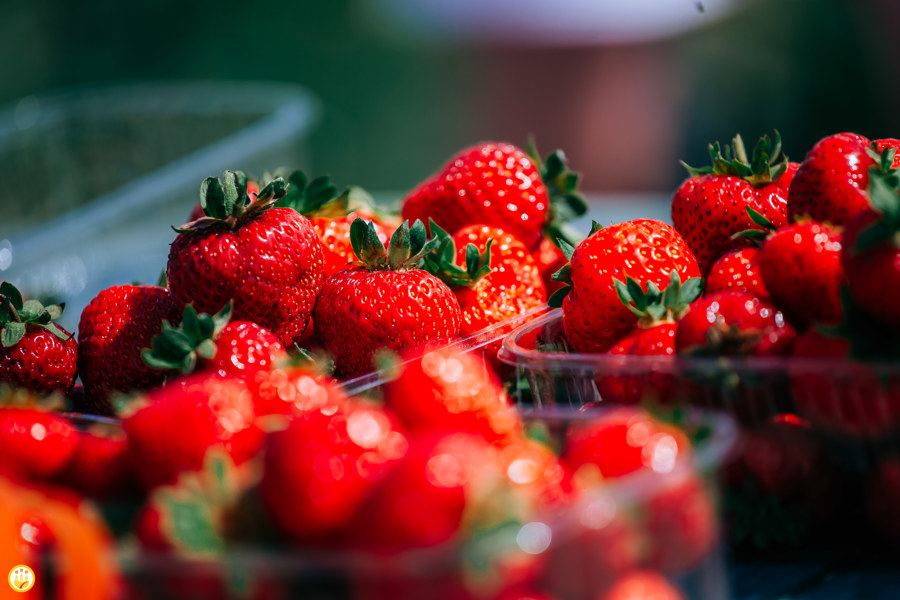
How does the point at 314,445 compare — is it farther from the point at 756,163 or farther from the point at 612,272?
the point at 756,163

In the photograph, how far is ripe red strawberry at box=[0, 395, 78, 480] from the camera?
0.67 m

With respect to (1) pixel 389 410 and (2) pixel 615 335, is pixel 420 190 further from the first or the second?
(1) pixel 389 410

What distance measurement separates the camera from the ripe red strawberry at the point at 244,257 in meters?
0.91

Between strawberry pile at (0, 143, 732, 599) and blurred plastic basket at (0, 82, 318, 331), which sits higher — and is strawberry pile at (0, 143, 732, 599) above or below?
above

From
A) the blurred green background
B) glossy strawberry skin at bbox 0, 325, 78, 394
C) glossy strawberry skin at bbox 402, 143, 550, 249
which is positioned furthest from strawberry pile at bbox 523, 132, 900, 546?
the blurred green background

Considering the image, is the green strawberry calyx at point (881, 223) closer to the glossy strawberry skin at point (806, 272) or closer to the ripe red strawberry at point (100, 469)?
the glossy strawberry skin at point (806, 272)

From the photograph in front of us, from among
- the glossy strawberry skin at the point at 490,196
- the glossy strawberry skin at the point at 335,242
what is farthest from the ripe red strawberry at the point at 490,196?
the glossy strawberry skin at the point at 335,242

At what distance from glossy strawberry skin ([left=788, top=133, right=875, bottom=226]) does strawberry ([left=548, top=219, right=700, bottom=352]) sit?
11cm

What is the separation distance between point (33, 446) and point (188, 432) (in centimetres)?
13

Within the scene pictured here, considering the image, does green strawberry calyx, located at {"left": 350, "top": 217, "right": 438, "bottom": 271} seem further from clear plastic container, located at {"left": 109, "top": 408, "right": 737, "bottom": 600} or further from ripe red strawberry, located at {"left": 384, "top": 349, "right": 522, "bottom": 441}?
clear plastic container, located at {"left": 109, "top": 408, "right": 737, "bottom": 600}

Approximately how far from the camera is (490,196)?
119 centimetres

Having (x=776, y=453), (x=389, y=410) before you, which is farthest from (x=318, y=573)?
(x=776, y=453)

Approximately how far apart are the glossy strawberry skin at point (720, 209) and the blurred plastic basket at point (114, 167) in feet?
3.96

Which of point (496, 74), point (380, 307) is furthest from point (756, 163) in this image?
point (496, 74)
